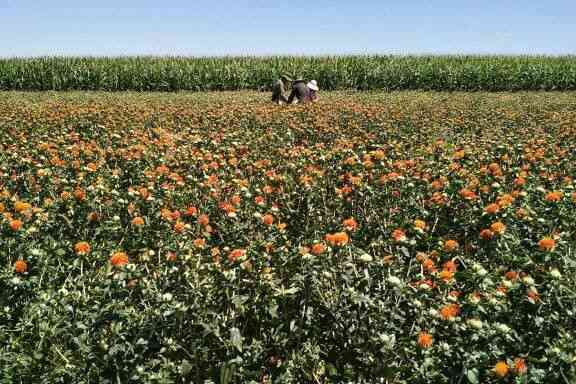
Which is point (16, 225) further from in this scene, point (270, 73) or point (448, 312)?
point (270, 73)

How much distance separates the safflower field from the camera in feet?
8.07

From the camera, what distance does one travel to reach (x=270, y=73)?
28.1 m

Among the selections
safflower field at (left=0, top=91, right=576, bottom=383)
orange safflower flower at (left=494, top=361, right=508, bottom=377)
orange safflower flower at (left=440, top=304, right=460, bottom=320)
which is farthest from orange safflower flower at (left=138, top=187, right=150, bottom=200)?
orange safflower flower at (left=494, top=361, right=508, bottom=377)

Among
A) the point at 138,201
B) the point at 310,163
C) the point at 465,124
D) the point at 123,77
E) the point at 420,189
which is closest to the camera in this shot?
the point at 138,201

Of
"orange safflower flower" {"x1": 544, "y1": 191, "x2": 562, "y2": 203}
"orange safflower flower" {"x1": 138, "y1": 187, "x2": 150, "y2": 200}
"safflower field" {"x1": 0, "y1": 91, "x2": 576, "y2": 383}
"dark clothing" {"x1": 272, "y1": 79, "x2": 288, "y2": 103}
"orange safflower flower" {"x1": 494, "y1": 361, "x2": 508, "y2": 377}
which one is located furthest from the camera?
"dark clothing" {"x1": 272, "y1": 79, "x2": 288, "y2": 103}

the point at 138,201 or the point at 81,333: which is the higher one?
the point at 138,201

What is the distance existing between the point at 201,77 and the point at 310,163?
75.6 feet

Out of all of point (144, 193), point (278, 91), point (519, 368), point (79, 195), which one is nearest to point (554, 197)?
point (519, 368)

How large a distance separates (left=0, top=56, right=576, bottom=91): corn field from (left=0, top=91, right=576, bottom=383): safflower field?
22.6 metres

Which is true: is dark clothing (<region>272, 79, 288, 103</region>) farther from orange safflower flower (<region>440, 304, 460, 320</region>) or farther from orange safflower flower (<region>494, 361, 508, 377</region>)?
orange safflower flower (<region>494, 361, 508, 377</region>)

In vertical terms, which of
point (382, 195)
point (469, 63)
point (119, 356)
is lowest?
point (119, 356)

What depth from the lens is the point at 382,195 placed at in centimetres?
461

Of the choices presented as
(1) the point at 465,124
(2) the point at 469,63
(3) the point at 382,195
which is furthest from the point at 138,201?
(2) the point at 469,63

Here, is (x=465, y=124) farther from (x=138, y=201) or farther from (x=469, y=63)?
(x=469, y=63)
